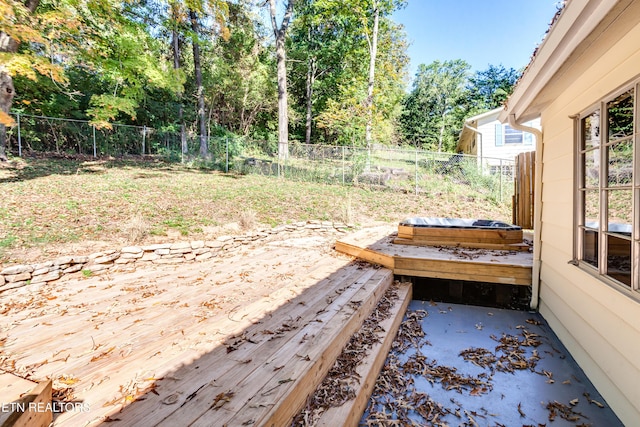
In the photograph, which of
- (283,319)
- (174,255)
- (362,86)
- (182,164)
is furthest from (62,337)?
(362,86)

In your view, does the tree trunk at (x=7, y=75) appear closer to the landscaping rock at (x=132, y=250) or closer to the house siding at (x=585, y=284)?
the landscaping rock at (x=132, y=250)

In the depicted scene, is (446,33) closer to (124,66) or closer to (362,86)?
(362,86)

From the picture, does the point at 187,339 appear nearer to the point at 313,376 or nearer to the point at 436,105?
the point at 313,376

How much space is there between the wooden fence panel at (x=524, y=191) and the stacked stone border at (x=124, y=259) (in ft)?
15.3

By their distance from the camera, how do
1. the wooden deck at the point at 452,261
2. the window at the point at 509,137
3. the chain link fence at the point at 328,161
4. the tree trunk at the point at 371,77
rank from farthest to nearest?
1. the window at the point at 509,137
2. the tree trunk at the point at 371,77
3. the chain link fence at the point at 328,161
4. the wooden deck at the point at 452,261

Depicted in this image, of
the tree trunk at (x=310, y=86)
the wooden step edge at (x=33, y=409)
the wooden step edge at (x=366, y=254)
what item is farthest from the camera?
the tree trunk at (x=310, y=86)

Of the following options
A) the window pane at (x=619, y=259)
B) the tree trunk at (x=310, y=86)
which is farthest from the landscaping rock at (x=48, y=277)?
the tree trunk at (x=310, y=86)

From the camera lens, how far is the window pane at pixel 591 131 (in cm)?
204

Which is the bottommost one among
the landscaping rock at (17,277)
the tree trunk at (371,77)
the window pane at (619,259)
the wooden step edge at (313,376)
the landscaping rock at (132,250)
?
the wooden step edge at (313,376)

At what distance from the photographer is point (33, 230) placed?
4.04 meters

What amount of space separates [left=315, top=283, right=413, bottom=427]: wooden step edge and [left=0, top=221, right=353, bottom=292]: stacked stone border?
296 centimetres

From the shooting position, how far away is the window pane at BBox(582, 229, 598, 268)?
2.17m

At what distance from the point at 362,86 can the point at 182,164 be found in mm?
9028

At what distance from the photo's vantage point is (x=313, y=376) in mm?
1703
